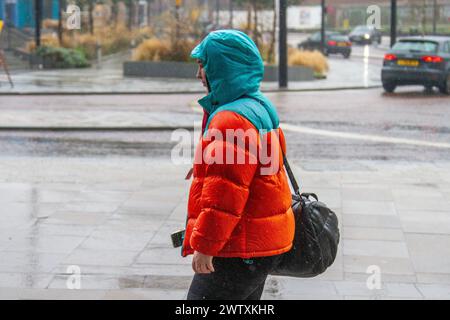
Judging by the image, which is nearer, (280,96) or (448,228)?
(448,228)

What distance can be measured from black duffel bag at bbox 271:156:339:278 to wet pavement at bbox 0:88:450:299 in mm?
1783

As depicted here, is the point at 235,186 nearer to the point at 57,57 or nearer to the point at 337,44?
the point at 57,57

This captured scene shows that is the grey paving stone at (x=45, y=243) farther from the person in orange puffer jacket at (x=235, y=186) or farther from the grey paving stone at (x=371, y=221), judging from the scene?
the person in orange puffer jacket at (x=235, y=186)

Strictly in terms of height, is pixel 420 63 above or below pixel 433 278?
above

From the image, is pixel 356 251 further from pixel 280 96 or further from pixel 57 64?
pixel 57 64

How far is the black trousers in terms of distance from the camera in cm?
407

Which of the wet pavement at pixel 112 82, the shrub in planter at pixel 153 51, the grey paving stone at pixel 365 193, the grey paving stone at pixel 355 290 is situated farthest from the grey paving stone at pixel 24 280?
the shrub in planter at pixel 153 51

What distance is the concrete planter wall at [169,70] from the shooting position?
29484 mm

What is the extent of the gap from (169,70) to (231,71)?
26.7 metres

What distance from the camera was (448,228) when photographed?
8.29 metres

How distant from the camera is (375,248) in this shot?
748 centimetres

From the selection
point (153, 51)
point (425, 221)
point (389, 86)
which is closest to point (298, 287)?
point (425, 221)

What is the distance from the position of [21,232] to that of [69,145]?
6175 mm
